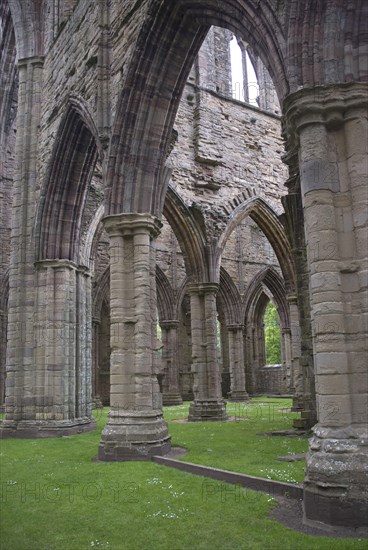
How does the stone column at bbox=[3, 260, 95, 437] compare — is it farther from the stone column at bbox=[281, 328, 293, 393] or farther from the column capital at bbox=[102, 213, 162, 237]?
the stone column at bbox=[281, 328, 293, 393]

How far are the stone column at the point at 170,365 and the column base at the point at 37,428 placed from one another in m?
9.67

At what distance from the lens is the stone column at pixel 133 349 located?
7570mm

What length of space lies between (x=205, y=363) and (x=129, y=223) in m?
6.40

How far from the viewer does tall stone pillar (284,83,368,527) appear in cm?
404

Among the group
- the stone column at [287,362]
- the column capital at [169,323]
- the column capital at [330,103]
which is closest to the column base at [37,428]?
the column capital at [330,103]

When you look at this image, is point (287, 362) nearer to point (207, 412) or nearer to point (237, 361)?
point (237, 361)

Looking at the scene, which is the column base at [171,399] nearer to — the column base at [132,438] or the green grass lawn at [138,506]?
the green grass lawn at [138,506]

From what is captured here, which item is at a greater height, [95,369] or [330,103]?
[330,103]

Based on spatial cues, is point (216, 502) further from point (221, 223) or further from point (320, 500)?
point (221, 223)

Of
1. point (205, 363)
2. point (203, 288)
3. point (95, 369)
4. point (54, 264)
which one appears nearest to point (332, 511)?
point (54, 264)

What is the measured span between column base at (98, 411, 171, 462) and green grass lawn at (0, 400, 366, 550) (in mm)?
322

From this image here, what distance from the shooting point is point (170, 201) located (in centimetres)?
1477

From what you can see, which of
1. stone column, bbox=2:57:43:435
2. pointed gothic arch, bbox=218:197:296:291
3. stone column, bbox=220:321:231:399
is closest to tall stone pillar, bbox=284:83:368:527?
stone column, bbox=2:57:43:435

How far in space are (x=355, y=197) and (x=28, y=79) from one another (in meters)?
10.7
